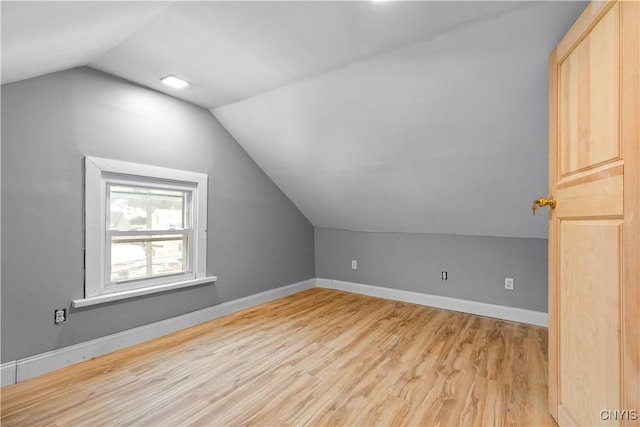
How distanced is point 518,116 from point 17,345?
3695 mm

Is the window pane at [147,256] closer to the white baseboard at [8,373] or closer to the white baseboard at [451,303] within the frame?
the white baseboard at [8,373]

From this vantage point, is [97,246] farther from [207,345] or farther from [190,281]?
[207,345]

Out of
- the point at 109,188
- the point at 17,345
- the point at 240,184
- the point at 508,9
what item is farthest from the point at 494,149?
the point at 17,345

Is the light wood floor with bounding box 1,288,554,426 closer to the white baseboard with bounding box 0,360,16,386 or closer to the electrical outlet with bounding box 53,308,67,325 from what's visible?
the white baseboard with bounding box 0,360,16,386

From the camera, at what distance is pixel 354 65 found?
213 cm

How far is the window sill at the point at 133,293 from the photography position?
86.7 inches

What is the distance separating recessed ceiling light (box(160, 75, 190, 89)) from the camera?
7.88 ft

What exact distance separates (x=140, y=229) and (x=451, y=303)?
131 inches

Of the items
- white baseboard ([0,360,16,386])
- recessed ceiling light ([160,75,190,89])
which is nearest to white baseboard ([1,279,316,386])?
white baseboard ([0,360,16,386])

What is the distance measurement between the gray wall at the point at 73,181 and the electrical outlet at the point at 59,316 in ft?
0.10

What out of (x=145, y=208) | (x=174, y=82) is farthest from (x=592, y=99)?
(x=145, y=208)

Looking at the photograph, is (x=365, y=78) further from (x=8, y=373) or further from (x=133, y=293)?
(x=8, y=373)

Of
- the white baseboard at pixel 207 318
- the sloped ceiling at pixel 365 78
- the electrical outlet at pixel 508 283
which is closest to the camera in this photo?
the sloped ceiling at pixel 365 78

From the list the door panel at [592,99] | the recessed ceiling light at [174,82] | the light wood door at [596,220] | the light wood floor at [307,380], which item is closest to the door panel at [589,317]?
the light wood door at [596,220]
